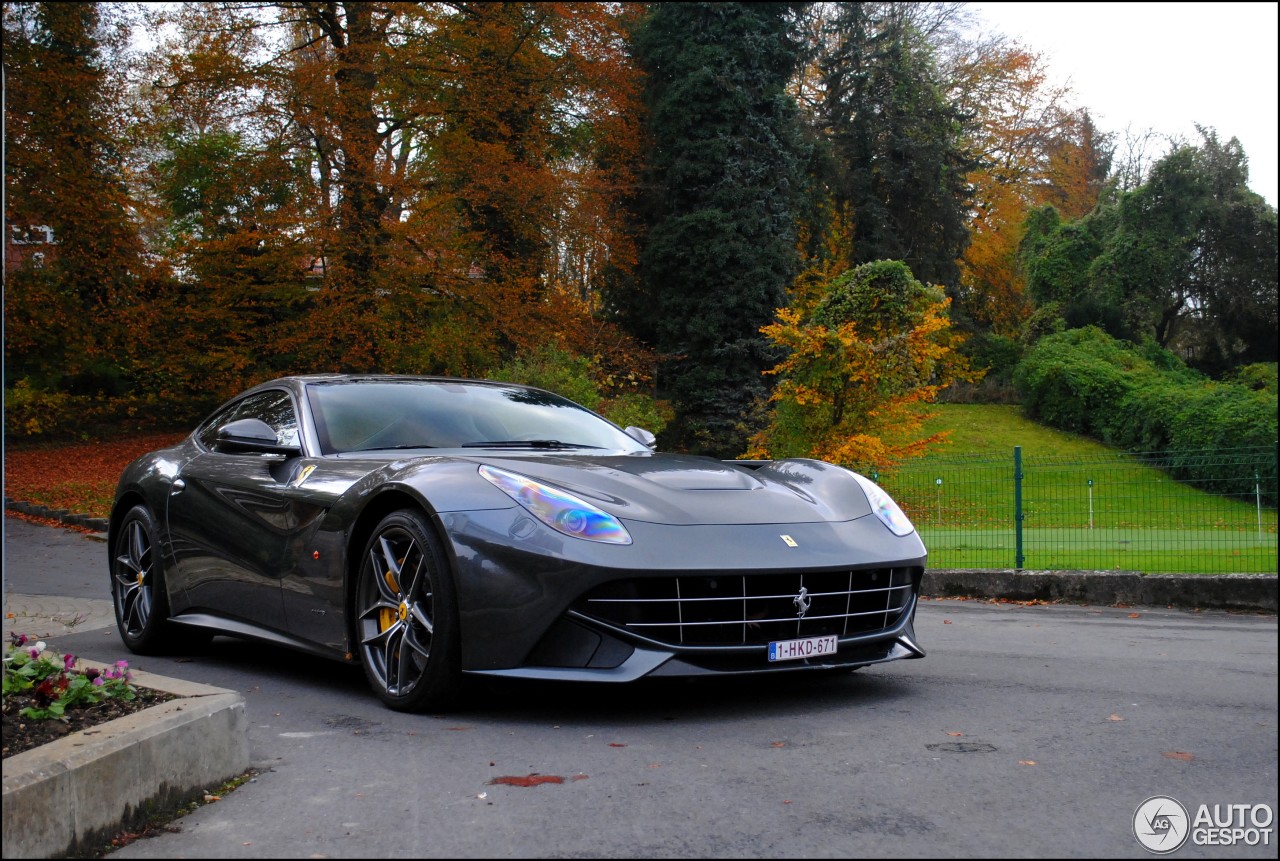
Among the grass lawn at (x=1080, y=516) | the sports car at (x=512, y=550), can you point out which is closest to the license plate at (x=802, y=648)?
the sports car at (x=512, y=550)

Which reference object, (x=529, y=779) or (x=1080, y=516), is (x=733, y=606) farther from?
(x=1080, y=516)

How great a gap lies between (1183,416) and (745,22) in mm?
19624

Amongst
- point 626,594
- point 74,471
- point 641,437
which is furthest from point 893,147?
point 626,594

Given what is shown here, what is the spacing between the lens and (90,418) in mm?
32969

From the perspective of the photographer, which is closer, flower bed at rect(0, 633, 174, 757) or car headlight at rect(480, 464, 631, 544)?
flower bed at rect(0, 633, 174, 757)

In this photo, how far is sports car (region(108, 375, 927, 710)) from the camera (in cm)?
445

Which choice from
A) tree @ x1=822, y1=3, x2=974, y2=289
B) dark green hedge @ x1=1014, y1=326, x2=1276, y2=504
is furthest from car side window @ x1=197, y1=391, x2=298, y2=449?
tree @ x1=822, y1=3, x2=974, y2=289

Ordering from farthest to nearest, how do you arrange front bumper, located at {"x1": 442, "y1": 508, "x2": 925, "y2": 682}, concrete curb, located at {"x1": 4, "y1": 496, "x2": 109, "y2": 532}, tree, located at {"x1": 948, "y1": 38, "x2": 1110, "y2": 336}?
tree, located at {"x1": 948, "y1": 38, "x2": 1110, "y2": 336}
concrete curb, located at {"x1": 4, "y1": 496, "x2": 109, "y2": 532}
front bumper, located at {"x1": 442, "y1": 508, "x2": 925, "y2": 682}

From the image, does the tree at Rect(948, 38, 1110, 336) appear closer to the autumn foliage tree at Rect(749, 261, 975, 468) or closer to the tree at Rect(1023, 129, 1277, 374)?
the tree at Rect(1023, 129, 1277, 374)

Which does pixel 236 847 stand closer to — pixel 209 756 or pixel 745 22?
pixel 209 756

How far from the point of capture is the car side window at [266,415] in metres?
6.00

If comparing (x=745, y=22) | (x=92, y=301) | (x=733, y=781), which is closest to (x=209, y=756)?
(x=733, y=781)

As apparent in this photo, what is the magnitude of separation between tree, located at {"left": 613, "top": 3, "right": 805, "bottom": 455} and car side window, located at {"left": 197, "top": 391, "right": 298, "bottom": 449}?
26565 millimetres

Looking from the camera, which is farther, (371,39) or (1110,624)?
(371,39)
